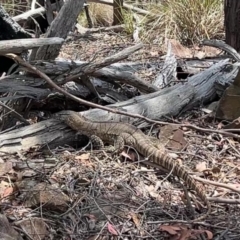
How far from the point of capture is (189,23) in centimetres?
844

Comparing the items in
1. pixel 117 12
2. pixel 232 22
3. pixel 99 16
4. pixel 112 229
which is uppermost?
pixel 232 22

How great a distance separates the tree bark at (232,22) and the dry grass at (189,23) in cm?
186

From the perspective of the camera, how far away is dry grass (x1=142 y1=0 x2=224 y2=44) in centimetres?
839

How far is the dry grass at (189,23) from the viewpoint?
27.5 ft

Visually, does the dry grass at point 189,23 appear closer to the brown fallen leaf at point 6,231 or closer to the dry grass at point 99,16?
the dry grass at point 99,16

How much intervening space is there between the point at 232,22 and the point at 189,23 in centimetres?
217

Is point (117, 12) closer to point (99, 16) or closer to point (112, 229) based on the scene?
point (99, 16)

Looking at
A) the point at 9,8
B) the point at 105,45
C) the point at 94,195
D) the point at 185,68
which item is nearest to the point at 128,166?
the point at 94,195

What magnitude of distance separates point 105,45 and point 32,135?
13.6 feet

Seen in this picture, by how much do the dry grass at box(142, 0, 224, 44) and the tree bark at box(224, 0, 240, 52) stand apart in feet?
6.09

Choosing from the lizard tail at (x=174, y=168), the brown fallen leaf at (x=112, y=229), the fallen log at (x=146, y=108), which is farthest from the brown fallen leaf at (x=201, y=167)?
the brown fallen leaf at (x=112, y=229)

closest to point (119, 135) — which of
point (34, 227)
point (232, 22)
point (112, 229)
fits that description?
point (112, 229)

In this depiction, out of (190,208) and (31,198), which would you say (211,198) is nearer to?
(190,208)

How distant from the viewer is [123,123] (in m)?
4.77
